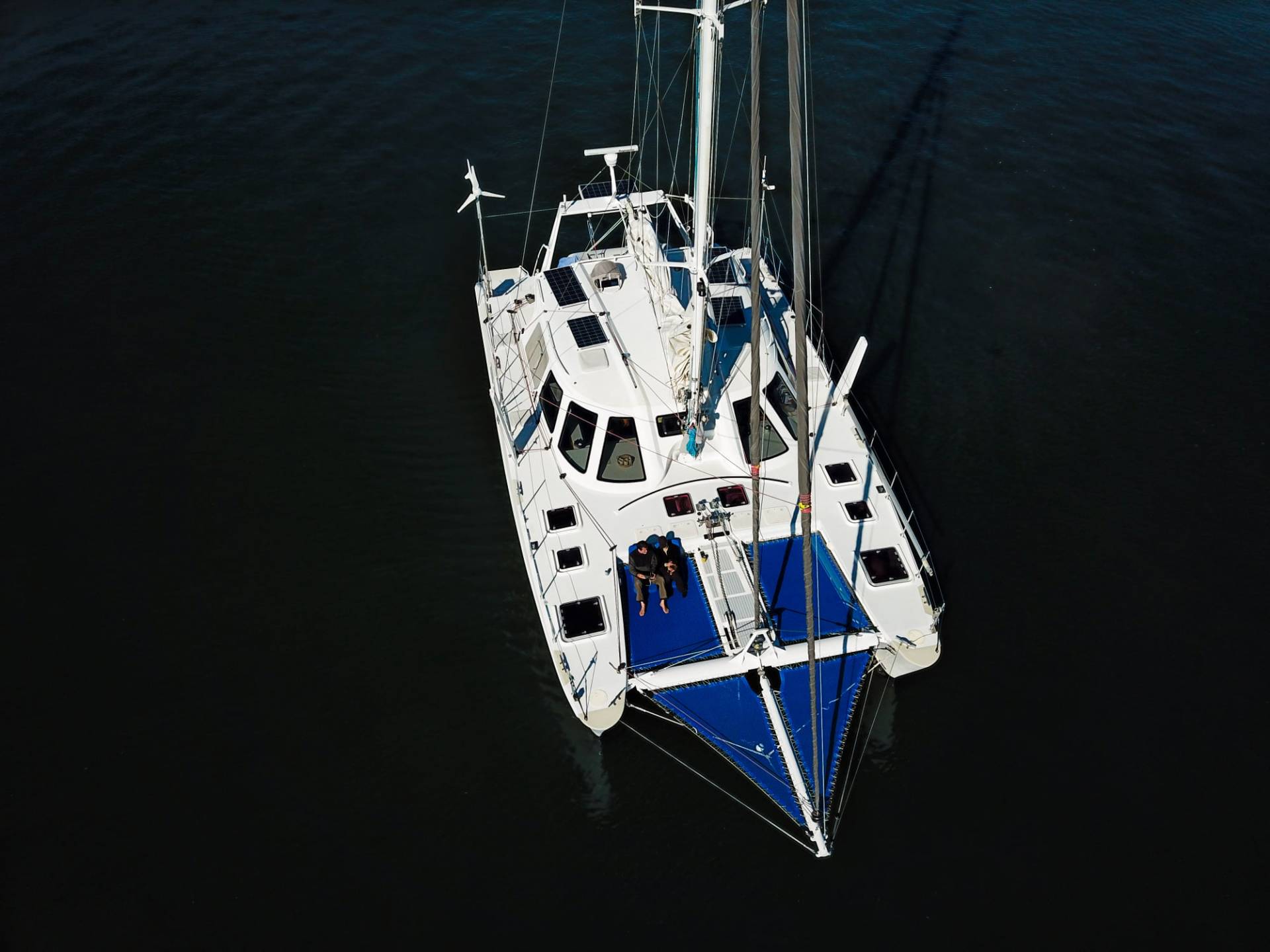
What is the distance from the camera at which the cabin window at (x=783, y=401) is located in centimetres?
2123

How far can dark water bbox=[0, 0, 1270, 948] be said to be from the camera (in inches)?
666

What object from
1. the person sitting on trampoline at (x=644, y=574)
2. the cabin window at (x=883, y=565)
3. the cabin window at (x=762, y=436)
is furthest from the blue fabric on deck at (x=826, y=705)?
the cabin window at (x=762, y=436)

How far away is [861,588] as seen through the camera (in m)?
18.6

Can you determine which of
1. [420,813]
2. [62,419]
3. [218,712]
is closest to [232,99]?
[62,419]

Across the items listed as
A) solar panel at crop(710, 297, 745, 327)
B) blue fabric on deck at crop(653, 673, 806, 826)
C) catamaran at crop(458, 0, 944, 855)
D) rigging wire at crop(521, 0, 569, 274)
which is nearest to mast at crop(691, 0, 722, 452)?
catamaran at crop(458, 0, 944, 855)

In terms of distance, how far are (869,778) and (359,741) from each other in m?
10.5

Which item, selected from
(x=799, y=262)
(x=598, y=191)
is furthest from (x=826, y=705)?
(x=598, y=191)

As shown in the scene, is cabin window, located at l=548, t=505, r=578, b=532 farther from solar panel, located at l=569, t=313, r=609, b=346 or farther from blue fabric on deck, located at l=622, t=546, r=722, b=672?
solar panel, located at l=569, t=313, r=609, b=346

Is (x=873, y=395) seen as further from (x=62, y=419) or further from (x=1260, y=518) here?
(x=62, y=419)

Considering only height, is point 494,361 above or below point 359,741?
above

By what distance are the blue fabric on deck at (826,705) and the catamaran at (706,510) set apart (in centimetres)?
4

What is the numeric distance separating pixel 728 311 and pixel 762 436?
3.37 meters

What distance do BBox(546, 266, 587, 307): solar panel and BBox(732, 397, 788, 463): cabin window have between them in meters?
5.13

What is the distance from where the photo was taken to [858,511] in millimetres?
19891
